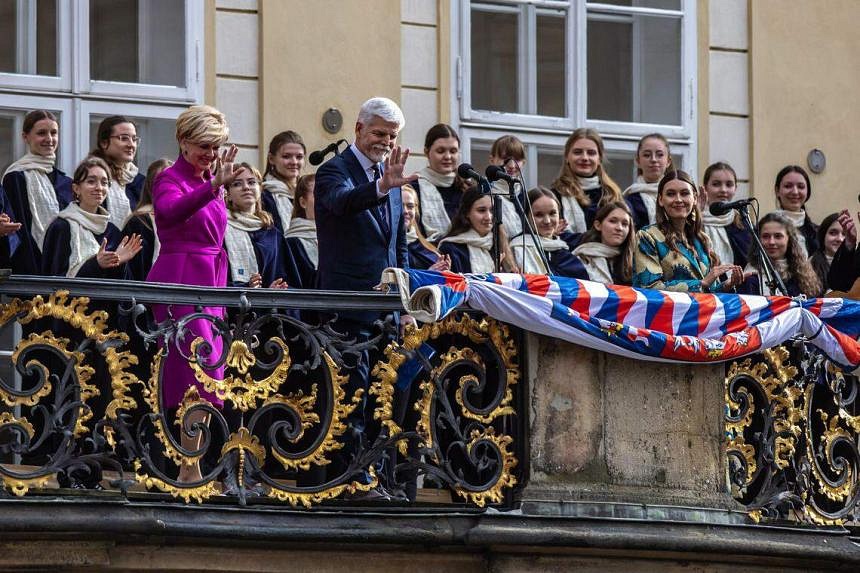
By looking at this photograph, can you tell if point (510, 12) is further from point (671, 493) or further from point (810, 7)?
point (671, 493)

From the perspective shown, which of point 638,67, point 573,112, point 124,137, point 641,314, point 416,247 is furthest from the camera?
point 638,67

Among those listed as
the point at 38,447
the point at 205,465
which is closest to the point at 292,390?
the point at 205,465

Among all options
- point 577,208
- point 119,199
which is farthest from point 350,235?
point 577,208

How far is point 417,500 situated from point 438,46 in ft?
15.9

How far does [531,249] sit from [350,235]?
2092 mm

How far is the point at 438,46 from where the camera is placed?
55.4ft

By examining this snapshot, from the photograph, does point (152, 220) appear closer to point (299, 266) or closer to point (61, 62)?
point (299, 266)

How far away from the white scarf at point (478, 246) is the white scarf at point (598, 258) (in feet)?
1.77

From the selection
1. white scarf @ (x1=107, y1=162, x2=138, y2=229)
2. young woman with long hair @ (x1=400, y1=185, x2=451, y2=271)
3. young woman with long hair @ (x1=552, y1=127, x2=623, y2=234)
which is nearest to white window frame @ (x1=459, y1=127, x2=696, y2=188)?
young woman with long hair @ (x1=552, y1=127, x2=623, y2=234)

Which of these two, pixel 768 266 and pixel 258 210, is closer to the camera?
pixel 768 266

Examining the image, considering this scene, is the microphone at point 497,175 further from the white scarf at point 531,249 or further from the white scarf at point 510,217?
the white scarf at point 510,217

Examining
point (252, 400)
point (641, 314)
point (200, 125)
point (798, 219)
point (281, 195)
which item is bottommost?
point (252, 400)

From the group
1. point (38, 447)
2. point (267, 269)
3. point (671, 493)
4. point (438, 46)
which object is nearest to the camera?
point (38, 447)

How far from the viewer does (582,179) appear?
50.4ft
